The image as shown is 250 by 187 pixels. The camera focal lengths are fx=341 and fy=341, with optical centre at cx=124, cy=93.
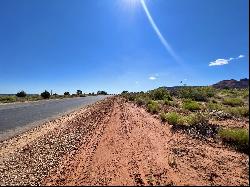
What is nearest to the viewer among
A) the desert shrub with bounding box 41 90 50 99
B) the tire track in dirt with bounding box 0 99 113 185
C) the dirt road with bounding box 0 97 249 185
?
the dirt road with bounding box 0 97 249 185

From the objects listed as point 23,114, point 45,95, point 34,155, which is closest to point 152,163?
point 34,155

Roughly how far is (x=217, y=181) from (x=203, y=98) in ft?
89.8

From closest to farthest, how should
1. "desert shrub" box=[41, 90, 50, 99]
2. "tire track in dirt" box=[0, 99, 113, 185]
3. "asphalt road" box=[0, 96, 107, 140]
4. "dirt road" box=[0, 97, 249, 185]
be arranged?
"dirt road" box=[0, 97, 249, 185]
"tire track in dirt" box=[0, 99, 113, 185]
"asphalt road" box=[0, 96, 107, 140]
"desert shrub" box=[41, 90, 50, 99]

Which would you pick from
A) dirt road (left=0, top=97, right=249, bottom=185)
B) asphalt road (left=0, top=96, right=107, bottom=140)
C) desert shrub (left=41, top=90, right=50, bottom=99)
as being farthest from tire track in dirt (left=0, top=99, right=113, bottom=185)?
desert shrub (left=41, top=90, right=50, bottom=99)

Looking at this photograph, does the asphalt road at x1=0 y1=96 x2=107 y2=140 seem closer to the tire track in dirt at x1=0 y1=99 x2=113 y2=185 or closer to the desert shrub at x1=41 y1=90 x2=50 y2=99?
the tire track in dirt at x1=0 y1=99 x2=113 y2=185

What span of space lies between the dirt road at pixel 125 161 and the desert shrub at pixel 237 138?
356 millimetres

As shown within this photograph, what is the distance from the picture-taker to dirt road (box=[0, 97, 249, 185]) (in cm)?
768

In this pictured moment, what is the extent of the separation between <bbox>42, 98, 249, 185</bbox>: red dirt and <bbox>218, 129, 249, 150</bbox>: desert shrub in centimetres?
33

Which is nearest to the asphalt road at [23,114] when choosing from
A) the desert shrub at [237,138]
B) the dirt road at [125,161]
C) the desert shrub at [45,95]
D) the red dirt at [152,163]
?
the dirt road at [125,161]

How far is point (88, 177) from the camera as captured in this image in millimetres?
7934

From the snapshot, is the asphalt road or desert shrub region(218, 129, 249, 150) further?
the asphalt road

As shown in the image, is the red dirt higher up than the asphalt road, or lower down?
lower down

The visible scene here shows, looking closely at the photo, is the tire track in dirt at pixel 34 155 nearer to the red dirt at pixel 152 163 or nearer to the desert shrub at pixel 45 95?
the red dirt at pixel 152 163

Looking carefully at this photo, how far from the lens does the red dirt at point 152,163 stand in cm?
757
